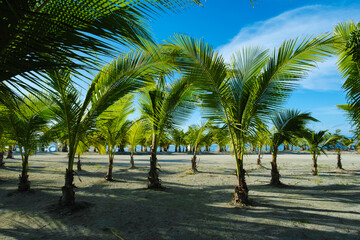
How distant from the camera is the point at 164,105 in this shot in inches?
230

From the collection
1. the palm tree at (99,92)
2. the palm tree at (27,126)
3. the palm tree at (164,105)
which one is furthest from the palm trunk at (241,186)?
the palm tree at (27,126)

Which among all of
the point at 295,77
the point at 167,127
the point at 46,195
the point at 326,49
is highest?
the point at 326,49

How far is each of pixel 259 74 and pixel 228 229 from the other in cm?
332

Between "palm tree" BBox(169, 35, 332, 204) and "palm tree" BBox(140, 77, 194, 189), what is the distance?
1045 millimetres

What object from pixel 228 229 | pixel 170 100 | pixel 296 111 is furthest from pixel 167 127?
pixel 296 111

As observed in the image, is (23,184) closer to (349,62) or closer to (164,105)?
(164,105)

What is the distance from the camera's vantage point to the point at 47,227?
3576mm

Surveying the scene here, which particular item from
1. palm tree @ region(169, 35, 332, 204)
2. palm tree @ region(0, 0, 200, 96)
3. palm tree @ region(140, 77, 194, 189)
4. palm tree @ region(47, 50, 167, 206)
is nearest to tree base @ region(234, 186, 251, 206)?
palm tree @ region(169, 35, 332, 204)

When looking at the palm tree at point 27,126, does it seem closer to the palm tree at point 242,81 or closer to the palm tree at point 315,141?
the palm tree at point 242,81

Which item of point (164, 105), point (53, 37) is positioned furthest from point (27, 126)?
point (53, 37)

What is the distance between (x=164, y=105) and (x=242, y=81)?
233 centimetres

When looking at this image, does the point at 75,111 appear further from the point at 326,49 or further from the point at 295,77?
the point at 326,49

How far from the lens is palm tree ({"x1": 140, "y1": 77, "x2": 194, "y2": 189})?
562 cm

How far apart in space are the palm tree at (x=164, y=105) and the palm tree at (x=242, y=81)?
3.43 feet
